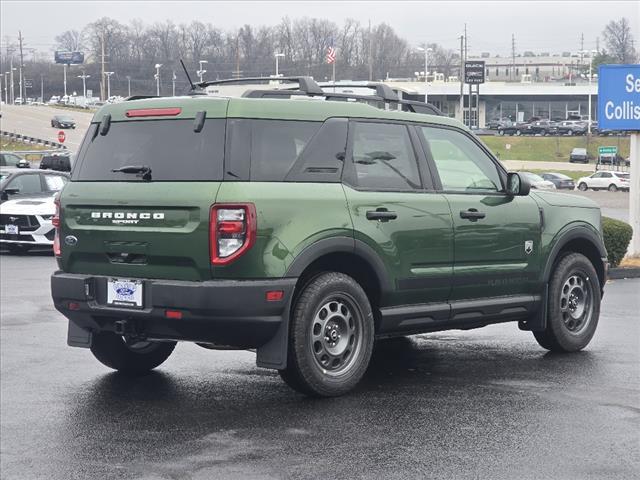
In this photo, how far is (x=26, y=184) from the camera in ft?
74.5

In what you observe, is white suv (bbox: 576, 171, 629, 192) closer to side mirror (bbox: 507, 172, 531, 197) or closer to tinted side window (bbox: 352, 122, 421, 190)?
side mirror (bbox: 507, 172, 531, 197)

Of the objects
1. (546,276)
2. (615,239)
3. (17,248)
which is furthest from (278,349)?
(17,248)

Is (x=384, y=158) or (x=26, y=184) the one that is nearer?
(x=384, y=158)

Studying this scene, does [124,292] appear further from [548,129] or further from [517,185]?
[548,129]

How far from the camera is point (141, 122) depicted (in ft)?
25.4

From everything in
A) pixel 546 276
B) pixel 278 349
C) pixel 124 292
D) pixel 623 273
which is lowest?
pixel 623 273

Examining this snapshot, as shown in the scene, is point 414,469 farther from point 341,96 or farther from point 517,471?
point 341,96

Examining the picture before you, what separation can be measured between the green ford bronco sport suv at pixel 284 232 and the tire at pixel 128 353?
1 centimetres

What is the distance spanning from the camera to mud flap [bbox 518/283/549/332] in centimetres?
932

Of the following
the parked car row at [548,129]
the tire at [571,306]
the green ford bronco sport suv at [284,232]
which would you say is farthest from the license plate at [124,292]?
the parked car row at [548,129]

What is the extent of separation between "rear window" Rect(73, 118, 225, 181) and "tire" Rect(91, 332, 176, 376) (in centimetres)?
137

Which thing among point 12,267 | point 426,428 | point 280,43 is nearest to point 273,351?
point 426,428

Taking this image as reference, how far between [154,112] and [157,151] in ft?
0.98

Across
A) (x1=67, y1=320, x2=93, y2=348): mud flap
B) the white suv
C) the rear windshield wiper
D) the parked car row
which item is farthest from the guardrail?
the rear windshield wiper
